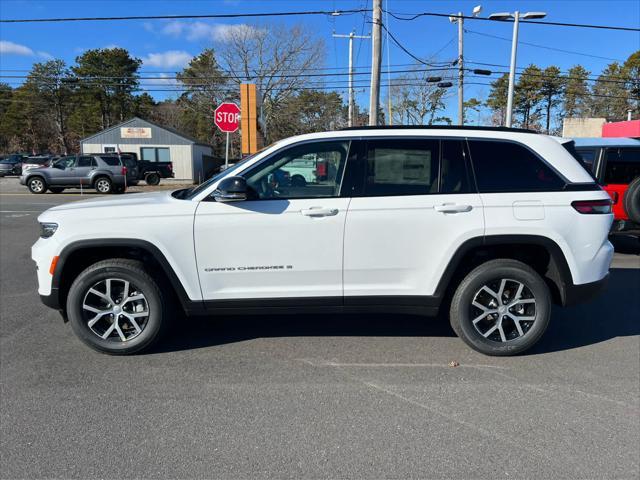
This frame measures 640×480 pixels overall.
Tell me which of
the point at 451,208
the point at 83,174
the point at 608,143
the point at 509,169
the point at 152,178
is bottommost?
the point at 152,178

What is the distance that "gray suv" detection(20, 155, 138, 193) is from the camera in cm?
2044

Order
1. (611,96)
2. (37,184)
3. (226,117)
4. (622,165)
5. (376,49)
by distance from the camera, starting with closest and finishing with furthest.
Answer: (622,165) < (226,117) < (376,49) < (37,184) < (611,96)

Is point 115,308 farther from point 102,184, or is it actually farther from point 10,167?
point 10,167

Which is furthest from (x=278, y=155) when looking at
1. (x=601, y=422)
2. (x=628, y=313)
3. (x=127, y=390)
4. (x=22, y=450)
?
(x=628, y=313)

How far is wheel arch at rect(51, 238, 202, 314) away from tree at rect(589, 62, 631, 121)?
201 feet

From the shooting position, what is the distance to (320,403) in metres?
2.95

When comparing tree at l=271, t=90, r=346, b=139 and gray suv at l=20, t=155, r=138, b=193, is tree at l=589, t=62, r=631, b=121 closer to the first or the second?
tree at l=271, t=90, r=346, b=139

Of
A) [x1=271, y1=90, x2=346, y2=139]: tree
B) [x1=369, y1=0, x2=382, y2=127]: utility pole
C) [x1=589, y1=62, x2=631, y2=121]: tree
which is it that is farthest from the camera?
[x1=589, y1=62, x2=631, y2=121]: tree

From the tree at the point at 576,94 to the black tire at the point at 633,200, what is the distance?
57.9 meters

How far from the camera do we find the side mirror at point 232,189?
3.27m

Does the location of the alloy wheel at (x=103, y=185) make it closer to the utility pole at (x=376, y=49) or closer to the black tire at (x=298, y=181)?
the utility pole at (x=376, y=49)

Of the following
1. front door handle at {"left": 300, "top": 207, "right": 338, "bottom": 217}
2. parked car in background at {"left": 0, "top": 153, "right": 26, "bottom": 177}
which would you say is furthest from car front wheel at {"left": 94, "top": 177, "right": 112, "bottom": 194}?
parked car in background at {"left": 0, "top": 153, "right": 26, "bottom": 177}

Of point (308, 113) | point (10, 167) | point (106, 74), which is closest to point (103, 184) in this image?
point (10, 167)

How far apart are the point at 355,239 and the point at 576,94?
64.1 metres
